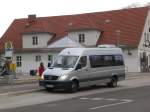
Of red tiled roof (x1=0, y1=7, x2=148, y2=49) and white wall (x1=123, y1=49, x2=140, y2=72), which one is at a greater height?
red tiled roof (x1=0, y1=7, x2=148, y2=49)

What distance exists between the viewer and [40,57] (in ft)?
242

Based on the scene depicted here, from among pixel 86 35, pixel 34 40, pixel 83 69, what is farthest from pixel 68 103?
pixel 34 40

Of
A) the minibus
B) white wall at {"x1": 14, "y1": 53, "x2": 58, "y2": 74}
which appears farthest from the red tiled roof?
the minibus

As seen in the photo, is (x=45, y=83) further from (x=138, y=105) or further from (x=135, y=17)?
(x=135, y=17)

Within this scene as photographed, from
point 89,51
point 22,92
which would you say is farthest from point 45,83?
point 89,51

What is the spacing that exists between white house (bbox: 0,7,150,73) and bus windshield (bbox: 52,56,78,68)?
128 feet

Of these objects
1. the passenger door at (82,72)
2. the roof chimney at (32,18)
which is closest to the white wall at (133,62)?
the roof chimney at (32,18)

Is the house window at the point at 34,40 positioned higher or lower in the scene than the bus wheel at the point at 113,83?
higher

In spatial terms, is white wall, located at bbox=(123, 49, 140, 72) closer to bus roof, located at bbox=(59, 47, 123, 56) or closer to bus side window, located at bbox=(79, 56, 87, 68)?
bus roof, located at bbox=(59, 47, 123, 56)

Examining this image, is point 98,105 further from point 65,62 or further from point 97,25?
point 97,25

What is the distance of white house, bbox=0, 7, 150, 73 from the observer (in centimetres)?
6819

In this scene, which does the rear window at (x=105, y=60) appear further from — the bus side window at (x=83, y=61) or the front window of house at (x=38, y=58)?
the front window of house at (x=38, y=58)

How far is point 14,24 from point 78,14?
37.0 feet

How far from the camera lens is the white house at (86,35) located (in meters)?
68.2
